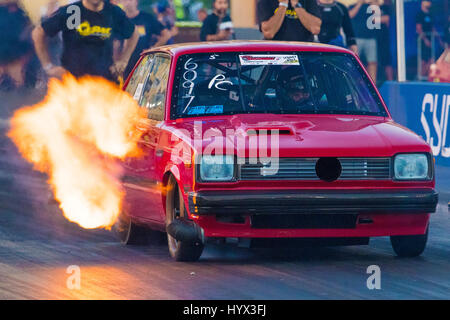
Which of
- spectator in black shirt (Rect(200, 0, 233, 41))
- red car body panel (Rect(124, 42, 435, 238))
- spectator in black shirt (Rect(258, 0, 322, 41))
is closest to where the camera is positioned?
red car body panel (Rect(124, 42, 435, 238))

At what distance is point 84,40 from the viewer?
13922 millimetres

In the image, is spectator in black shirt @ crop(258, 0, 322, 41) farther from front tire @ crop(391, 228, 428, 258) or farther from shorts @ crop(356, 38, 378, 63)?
shorts @ crop(356, 38, 378, 63)

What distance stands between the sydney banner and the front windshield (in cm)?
511

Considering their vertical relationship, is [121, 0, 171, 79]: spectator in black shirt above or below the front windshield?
below

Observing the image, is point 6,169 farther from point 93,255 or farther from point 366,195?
point 366,195

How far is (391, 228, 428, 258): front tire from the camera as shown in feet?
29.2

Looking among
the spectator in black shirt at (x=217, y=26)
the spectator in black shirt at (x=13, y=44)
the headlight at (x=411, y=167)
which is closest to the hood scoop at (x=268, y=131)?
the headlight at (x=411, y=167)

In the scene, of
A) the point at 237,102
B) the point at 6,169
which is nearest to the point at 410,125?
the point at 6,169

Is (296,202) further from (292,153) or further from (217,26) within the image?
(217,26)

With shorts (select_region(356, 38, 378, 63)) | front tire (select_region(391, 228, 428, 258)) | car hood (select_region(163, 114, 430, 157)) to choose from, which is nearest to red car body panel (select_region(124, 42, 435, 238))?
car hood (select_region(163, 114, 430, 157))

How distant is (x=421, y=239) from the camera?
8.88 m

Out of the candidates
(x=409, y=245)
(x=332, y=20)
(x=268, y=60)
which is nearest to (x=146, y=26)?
(x=332, y=20)
